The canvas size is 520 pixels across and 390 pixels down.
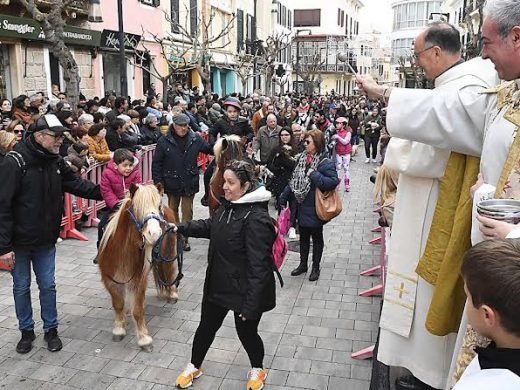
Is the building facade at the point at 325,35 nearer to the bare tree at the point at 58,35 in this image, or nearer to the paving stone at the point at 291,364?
the bare tree at the point at 58,35

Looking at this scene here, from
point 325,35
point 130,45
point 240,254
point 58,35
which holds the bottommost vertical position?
point 240,254

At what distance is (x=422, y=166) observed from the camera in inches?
119

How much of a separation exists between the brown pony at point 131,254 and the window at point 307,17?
217 ft

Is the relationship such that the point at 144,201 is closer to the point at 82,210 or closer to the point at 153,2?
the point at 82,210

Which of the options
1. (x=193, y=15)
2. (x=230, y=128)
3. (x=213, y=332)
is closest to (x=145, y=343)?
(x=213, y=332)

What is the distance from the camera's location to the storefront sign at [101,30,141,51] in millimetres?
19031

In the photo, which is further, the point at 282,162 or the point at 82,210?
the point at 282,162

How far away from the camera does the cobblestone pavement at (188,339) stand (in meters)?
4.38

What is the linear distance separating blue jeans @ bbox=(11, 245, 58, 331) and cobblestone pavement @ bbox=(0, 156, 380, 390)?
29cm

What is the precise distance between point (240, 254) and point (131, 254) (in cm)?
142

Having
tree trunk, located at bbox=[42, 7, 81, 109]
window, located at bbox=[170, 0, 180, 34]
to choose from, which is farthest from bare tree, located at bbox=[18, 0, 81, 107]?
window, located at bbox=[170, 0, 180, 34]

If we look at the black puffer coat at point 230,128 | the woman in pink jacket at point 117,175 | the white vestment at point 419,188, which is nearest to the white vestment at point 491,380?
the white vestment at point 419,188

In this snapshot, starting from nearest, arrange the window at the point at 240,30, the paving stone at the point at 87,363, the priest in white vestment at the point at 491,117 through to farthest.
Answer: the priest in white vestment at the point at 491,117
the paving stone at the point at 87,363
the window at the point at 240,30

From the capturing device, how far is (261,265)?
389 centimetres
